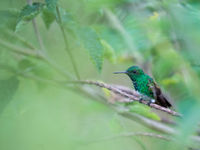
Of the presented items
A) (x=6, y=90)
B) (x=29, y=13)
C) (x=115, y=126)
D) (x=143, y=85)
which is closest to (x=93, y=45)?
(x=29, y=13)

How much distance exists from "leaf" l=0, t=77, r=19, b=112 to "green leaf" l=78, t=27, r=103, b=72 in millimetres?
504

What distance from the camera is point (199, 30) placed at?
58 centimetres

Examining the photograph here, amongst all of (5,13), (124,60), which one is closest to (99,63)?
(5,13)

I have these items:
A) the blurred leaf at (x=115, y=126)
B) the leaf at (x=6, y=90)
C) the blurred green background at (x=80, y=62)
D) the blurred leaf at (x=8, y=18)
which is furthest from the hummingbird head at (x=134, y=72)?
the blurred leaf at (x=8, y=18)

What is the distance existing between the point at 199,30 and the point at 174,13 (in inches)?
4.1

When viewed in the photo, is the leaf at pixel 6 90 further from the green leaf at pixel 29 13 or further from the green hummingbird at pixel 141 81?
the green hummingbird at pixel 141 81

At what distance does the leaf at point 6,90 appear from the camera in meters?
1.56

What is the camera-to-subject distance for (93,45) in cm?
129

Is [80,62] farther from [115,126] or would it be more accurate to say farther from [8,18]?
[115,126]

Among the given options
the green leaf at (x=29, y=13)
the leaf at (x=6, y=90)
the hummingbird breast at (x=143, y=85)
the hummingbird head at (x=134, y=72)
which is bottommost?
the leaf at (x=6, y=90)

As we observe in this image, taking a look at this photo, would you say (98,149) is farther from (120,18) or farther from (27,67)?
(120,18)

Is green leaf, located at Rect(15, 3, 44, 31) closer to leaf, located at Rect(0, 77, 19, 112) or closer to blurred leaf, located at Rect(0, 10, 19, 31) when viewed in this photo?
blurred leaf, located at Rect(0, 10, 19, 31)

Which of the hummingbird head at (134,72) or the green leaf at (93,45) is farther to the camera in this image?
the hummingbird head at (134,72)

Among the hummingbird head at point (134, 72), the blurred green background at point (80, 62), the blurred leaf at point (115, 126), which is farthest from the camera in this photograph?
the hummingbird head at point (134, 72)
